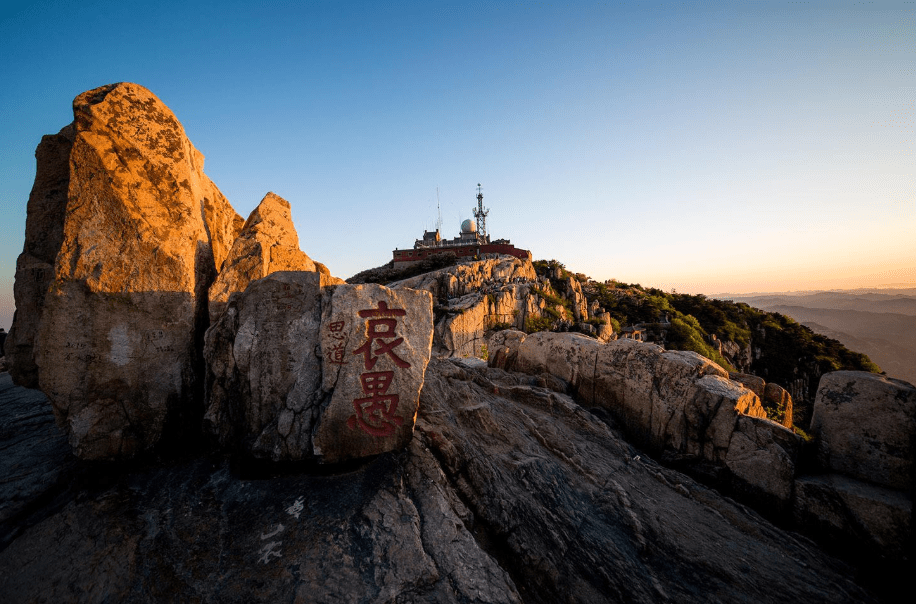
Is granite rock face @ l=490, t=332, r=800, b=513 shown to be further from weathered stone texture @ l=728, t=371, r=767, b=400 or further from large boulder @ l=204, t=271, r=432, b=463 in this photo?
large boulder @ l=204, t=271, r=432, b=463

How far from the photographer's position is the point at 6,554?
180 inches

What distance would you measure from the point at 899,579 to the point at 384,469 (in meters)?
8.11

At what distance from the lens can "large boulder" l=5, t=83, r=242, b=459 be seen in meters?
5.99

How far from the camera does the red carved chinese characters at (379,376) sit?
20.4 feet

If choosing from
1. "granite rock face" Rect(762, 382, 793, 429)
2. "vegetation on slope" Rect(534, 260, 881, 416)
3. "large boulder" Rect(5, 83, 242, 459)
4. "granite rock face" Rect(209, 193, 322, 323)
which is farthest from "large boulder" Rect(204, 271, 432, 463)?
"vegetation on slope" Rect(534, 260, 881, 416)

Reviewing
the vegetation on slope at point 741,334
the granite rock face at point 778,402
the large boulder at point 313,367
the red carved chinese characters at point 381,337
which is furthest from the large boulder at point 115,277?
the vegetation on slope at point 741,334

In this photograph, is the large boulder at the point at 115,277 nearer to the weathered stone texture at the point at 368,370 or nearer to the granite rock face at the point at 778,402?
the weathered stone texture at the point at 368,370

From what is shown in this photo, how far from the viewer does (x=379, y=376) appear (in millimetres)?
6320

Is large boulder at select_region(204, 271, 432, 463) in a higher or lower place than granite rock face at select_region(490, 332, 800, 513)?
higher

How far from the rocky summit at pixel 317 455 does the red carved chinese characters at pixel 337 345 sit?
26mm

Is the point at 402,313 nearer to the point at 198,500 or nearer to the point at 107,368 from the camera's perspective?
the point at 198,500

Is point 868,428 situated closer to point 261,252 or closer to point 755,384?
point 755,384

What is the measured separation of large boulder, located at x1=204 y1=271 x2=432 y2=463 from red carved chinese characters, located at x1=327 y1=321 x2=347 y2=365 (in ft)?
0.06

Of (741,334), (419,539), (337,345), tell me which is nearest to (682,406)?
(419,539)
